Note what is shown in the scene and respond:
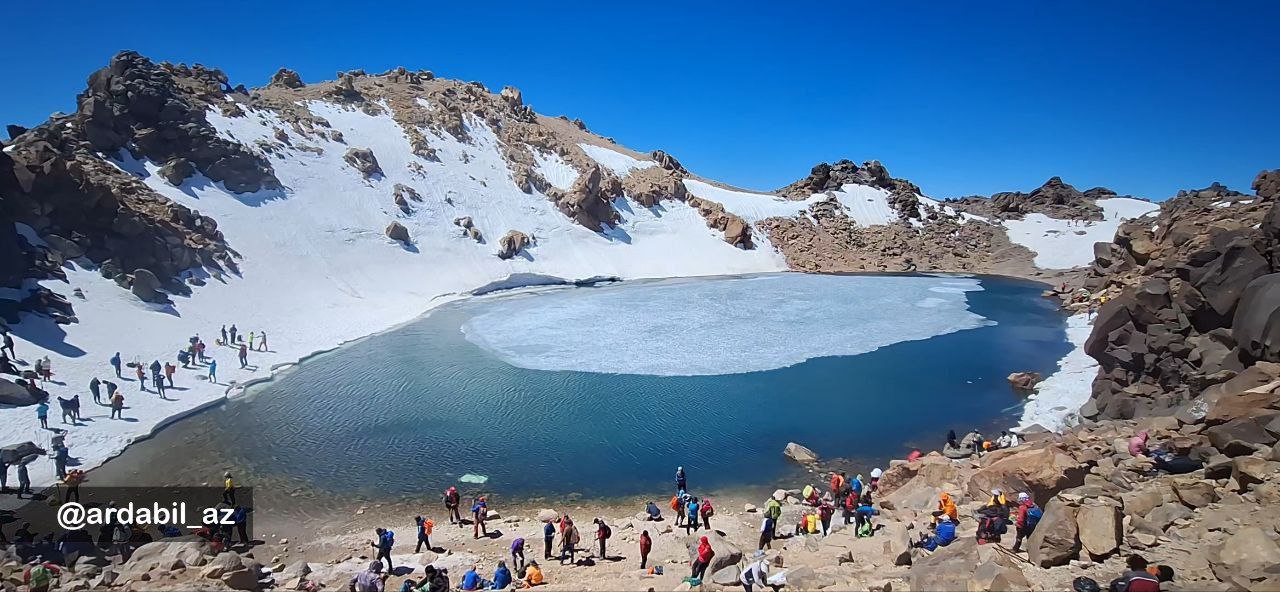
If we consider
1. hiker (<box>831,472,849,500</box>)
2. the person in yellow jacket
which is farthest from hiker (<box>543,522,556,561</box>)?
hiker (<box>831,472,849,500</box>)

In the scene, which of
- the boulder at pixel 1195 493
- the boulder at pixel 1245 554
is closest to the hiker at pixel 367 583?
the boulder at pixel 1245 554

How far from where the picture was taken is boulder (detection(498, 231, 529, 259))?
5141cm

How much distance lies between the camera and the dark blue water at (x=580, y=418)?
17156 millimetres

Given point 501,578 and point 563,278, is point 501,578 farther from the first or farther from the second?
point 563,278

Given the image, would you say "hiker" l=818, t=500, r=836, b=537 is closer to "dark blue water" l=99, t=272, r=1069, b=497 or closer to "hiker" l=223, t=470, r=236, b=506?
"dark blue water" l=99, t=272, r=1069, b=497

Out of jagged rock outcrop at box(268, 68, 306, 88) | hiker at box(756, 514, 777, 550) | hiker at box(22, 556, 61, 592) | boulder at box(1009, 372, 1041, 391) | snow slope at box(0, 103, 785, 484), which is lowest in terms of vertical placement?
hiker at box(756, 514, 777, 550)

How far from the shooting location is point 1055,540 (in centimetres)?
837

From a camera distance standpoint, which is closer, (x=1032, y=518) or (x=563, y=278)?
(x=1032, y=518)

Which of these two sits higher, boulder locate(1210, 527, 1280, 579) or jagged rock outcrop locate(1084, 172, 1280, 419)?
jagged rock outcrop locate(1084, 172, 1280, 419)

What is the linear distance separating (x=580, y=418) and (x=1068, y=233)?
7014 centimetres

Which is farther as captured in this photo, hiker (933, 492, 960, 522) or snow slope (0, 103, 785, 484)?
snow slope (0, 103, 785, 484)

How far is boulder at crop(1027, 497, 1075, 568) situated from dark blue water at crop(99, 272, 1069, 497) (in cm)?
828

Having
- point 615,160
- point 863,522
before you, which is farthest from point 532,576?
point 615,160

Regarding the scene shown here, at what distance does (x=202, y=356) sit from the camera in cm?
2542
